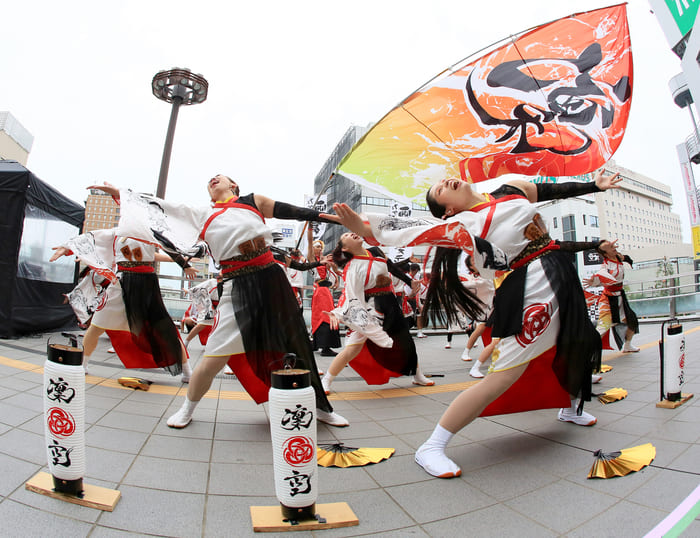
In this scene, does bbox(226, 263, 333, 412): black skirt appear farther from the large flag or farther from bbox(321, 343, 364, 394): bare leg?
the large flag

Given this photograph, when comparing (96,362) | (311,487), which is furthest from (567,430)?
(96,362)

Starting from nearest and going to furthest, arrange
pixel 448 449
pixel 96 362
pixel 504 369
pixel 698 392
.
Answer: pixel 504 369
pixel 448 449
pixel 698 392
pixel 96 362

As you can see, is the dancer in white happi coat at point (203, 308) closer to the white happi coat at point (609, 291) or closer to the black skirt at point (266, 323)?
the black skirt at point (266, 323)

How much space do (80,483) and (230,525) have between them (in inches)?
24.4

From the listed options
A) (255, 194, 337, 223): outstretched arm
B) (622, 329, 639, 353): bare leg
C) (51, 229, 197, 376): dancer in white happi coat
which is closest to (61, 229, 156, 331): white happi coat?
(51, 229, 197, 376): dancer in white happi coat

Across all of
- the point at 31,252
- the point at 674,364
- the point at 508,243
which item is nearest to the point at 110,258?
the point at 31,252

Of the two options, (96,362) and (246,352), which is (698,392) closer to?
(246,352)

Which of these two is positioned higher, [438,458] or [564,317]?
[564,317]

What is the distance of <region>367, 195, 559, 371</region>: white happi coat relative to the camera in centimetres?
198

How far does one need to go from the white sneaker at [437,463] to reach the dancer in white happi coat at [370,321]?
172 centimetres

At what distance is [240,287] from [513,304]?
1680mm

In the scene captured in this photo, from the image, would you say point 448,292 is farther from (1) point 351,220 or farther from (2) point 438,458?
(2) point 438,458

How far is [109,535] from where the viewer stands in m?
1.26

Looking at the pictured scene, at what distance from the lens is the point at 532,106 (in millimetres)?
2826
